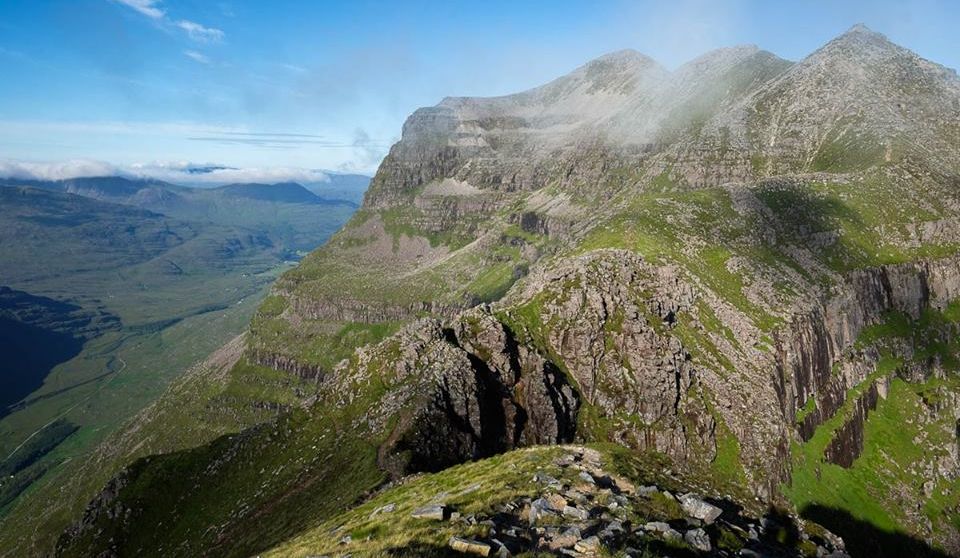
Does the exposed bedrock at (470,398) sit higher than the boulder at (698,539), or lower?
lower

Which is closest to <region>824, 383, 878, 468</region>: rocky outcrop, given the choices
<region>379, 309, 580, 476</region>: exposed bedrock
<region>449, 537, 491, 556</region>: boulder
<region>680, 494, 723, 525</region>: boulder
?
<region>379, 309, 580, 476</region>: exposed bedrock

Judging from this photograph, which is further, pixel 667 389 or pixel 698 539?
pixel 667 389

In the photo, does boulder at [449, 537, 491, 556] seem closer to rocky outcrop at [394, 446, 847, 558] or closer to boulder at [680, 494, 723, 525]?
rocky outcrop at [394, 446, 847, 558]

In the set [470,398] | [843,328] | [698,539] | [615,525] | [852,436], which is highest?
[698,539]

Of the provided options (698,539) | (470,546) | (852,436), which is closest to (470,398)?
(698,539)

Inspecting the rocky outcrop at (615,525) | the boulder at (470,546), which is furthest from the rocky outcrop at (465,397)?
the boulder at (470,546)

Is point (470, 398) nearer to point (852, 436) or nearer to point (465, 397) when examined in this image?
point (465, 397)

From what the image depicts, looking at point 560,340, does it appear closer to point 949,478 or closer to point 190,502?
point 190,502

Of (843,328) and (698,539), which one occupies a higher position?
(698,539)

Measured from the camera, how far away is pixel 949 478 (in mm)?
101750

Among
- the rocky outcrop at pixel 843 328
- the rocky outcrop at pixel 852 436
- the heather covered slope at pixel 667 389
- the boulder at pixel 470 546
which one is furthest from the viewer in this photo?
the rocky outcrop at pixel 843 328

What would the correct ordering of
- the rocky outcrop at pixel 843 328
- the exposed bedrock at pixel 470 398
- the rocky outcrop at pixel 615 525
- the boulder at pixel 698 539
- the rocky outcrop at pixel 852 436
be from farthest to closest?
the rocky outcrop at pixel 843 328, the rocky outcrop at pixel 852 436, the exposed bedrock at pixel 470 398, the boulder at pixel 698 539, the rocky outcrop at pixel 615 525

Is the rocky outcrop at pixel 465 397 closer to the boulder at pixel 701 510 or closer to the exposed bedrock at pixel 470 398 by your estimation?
the exposed bedrock at pixel 470 398

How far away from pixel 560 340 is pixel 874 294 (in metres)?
86.5
